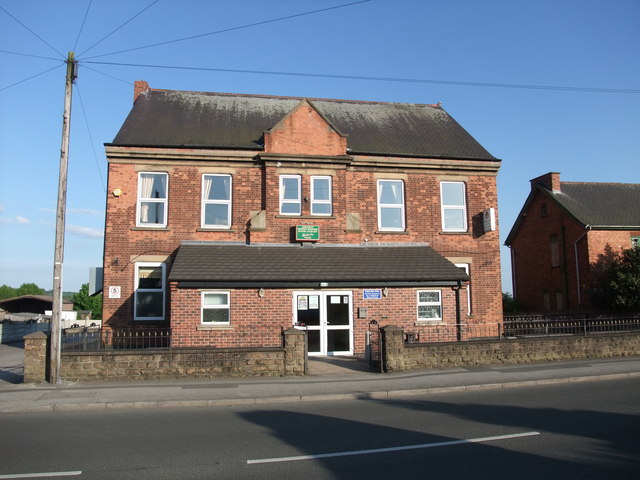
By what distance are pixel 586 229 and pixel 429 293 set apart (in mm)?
14200

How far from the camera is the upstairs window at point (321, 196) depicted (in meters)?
18.2

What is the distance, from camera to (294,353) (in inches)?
517

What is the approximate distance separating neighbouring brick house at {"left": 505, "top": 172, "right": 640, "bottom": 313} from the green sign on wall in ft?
53.7

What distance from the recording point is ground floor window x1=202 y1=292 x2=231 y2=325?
15.7m

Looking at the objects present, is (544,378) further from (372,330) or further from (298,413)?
(298,413)

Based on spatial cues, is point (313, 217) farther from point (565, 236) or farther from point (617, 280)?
point (565, 236)

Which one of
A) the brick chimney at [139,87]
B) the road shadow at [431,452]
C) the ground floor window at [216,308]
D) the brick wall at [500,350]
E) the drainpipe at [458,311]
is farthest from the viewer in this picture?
the brick chimney at [139,87]

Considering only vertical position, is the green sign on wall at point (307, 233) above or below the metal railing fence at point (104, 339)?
above

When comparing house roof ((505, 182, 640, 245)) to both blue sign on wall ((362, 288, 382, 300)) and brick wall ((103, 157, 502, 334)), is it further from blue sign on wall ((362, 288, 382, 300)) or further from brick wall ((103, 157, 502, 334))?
blue sign on wall ((362, 288, 382, 300))

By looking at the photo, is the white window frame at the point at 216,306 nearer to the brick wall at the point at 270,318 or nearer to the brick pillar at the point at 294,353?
the brick wall at the point at 270,318

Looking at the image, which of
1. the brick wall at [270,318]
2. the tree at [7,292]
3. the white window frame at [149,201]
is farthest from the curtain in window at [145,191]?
the tree at [7,292]

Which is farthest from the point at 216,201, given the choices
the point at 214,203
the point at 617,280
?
the point at 617,280

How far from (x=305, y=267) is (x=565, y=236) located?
18847mm

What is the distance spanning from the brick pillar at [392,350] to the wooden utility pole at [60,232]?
315 inches
